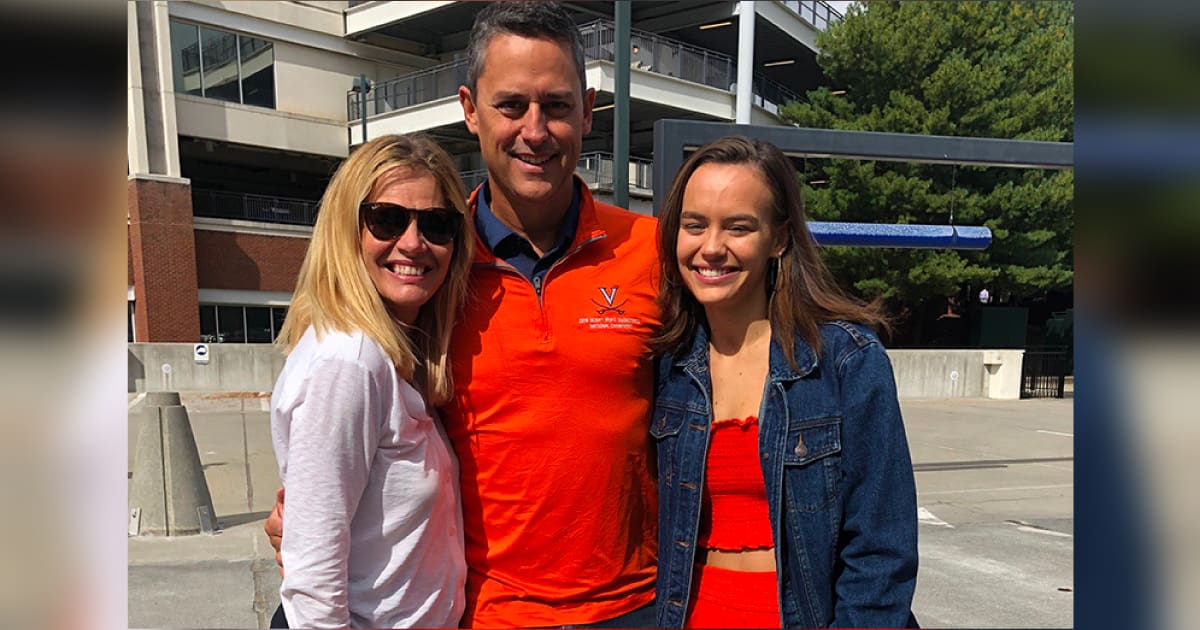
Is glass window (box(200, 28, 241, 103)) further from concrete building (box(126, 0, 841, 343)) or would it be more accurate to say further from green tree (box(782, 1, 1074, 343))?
green tree (box(782, 1, 1074, 343))

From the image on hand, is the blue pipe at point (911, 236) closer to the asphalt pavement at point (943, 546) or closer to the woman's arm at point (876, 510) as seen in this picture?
the asphalt pavement at point (943, 546)

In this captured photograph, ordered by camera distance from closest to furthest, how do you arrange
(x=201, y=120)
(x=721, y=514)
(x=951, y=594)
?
(x=721, y=514) < (x=951, y=594) < (x=201, y=120)

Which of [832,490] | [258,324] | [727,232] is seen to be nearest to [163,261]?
[258,324]

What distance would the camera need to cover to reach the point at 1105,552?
2.28ft

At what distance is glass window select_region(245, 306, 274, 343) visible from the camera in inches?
660

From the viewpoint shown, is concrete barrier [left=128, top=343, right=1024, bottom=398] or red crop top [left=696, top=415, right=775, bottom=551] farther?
concrete barrier [left=128, top=343, right=1024, bottom=398]

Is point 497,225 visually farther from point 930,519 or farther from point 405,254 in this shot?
point 930,519

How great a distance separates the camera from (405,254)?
168 centimetres

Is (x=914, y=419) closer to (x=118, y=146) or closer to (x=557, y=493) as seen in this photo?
(x=557, y=493)

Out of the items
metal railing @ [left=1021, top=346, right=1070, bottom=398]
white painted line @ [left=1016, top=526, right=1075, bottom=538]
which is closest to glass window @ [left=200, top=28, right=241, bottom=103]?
white painted line @ [left=1016, top=526, right=1075, bottom=538]

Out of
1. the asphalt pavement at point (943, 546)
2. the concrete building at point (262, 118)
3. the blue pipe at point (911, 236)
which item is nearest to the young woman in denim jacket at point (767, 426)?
the asphalt pavement at point (943, 546)

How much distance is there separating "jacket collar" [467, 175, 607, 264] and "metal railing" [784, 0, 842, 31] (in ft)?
20.9

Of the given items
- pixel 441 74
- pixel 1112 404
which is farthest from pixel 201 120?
pixel 1112 404

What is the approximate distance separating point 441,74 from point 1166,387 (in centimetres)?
799
